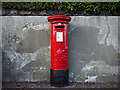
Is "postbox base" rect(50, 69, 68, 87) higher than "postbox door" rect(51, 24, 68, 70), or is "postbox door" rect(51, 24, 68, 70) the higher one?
"postbox door" rect(51, 24, 68, 70)

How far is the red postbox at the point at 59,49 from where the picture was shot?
362 centimetres

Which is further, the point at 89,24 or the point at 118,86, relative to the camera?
the point at 89,24

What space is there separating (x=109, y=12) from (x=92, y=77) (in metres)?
2.28

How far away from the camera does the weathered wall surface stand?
4.34m

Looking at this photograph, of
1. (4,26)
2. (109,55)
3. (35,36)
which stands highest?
(4,26)

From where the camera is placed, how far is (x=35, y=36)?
4375 mm

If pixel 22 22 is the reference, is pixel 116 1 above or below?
above

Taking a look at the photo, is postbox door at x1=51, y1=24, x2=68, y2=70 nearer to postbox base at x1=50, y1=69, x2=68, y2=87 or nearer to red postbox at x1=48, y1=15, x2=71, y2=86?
red postbox at x1=48, y1=15, x2=71, y2=86

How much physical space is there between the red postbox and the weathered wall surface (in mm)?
685

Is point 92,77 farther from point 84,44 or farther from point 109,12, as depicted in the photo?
point 109,12

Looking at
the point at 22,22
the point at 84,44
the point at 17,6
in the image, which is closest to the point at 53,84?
the point at 84,44

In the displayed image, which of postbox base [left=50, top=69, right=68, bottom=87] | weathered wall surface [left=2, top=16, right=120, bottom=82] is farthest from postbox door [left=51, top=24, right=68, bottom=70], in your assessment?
weathered wall surface [left=2, top=16, right=120, bottom=82]

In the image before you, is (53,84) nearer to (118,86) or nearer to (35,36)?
(35,36)

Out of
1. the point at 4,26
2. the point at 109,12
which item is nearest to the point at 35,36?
the point at 4,26
